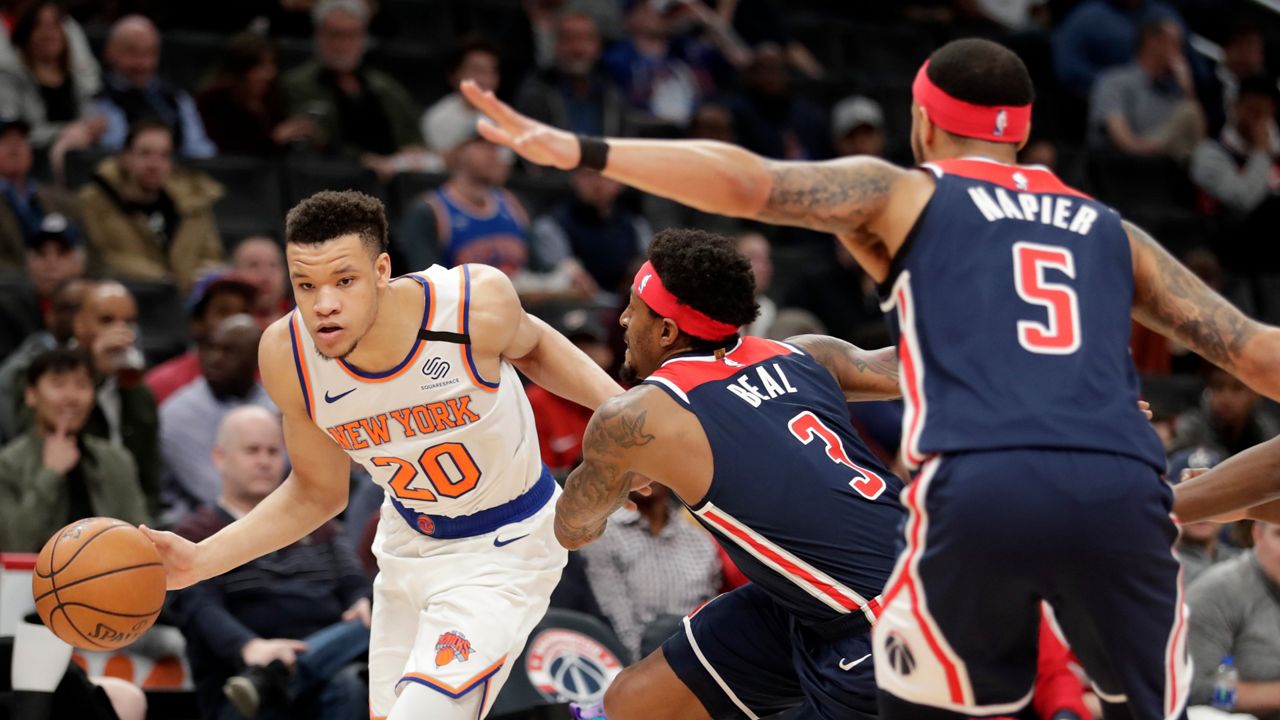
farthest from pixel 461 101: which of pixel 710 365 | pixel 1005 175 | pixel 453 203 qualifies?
pixel 1005 175

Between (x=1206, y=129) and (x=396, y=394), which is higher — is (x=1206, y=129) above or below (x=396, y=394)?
below

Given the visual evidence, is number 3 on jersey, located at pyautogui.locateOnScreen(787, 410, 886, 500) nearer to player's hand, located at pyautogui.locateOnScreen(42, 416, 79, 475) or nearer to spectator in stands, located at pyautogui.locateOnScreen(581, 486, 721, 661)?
spectator in stands, located at pyautogui.locateOnScreen(581, 486, 721, 661)

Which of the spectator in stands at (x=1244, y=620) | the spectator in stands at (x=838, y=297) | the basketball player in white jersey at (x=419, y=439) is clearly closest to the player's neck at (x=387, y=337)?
the basketball player in white jersey at (x=419, y=439)

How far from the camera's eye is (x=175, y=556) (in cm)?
519

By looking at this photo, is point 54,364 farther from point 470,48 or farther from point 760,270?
point 760,270

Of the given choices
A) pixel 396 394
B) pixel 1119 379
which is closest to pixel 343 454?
pixel 396 394

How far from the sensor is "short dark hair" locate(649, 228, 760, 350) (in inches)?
195

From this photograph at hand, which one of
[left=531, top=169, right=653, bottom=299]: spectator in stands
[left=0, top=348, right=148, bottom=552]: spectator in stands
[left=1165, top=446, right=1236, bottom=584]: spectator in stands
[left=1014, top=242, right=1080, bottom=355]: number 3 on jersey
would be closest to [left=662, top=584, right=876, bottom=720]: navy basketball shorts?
[left=1014, top=242, right=1080, bottom=355]: number 3 on jersey

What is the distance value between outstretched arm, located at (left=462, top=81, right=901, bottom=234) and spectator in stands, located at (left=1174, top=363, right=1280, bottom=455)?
22.3 ft

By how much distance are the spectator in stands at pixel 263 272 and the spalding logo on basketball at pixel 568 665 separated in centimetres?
315

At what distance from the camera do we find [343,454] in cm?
546

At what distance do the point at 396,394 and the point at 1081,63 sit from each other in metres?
10.7

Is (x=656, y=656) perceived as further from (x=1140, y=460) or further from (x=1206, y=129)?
(x=1206, y=129)

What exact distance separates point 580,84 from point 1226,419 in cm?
511
